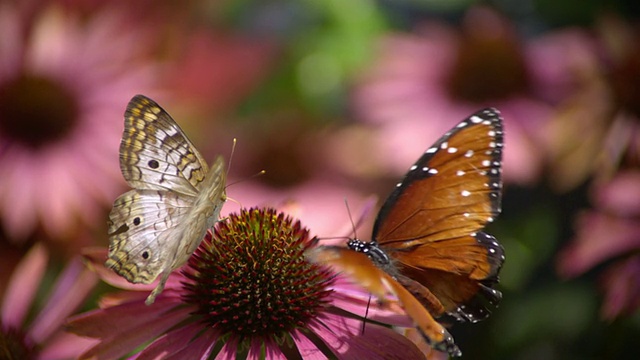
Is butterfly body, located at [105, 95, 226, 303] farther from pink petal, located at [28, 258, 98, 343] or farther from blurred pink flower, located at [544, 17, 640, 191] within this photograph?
blurred pink flower, located at [544, 17, 640, 191]

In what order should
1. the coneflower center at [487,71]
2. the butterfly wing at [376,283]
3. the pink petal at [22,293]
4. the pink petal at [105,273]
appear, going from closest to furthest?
the butterfly wing at [376,283]
the pink petal at [105,273]
the pink petal at [22,293]
the coneflower center at [487,71]

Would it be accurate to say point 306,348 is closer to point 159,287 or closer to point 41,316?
point 159,287

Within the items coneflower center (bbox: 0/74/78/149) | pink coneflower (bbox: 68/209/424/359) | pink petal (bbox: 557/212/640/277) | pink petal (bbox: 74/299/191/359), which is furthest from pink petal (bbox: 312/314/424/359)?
coneflower center (bbox: 0/74/78/149)

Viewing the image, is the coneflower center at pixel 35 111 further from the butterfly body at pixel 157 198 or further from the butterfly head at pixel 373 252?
the butterfly head at pixel 373 252

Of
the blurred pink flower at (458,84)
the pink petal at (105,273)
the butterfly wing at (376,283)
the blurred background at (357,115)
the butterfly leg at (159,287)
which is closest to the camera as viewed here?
the butterfly wing at (376,283)

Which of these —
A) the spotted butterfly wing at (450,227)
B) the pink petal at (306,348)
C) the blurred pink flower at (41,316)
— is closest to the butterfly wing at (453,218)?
the spotted butterfly wing at (450,227)

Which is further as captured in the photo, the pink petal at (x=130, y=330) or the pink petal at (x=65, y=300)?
the pink petal at (x=65, y=300)
